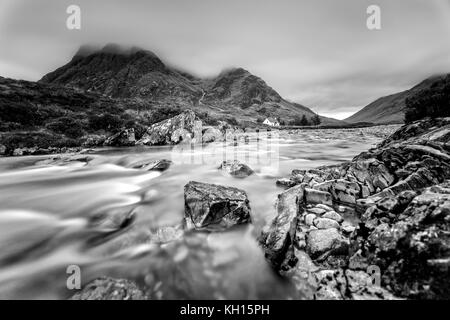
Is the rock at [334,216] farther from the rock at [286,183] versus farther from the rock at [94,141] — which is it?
the rock at [94,141]

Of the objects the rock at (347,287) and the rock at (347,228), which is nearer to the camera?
the rock at (347,287)

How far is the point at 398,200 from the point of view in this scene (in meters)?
5.06

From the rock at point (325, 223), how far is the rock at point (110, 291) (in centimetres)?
443

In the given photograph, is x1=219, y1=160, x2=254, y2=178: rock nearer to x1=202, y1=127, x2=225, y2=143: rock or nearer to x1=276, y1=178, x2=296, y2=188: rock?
x1=276, y1=178, x2=296, y2=188: rock

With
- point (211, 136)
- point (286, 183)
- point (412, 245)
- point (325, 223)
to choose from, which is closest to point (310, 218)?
point (325, 223)

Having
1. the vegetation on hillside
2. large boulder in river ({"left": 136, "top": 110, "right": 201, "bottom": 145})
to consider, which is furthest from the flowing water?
the vegetation on hillside

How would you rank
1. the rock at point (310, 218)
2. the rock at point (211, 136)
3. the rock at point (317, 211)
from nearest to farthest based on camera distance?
the rock at point (310, 218) → the rock at point (317, 211) → the rock at point (211, 136)

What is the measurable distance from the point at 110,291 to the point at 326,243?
4.72 m

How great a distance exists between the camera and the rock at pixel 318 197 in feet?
22.7

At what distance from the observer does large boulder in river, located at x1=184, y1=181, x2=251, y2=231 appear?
22.5 ft

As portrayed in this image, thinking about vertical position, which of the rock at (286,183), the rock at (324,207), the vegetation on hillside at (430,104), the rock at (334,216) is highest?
the vegetation on hillside at (430,104)

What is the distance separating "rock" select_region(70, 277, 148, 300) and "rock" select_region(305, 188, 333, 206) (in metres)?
5.21

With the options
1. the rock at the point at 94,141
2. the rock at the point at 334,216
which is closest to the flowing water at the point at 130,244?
the rock at the point at 334,216
